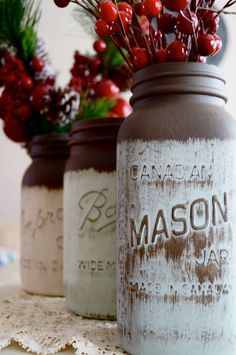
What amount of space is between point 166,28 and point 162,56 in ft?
0.09

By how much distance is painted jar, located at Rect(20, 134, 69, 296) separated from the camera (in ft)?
2.07

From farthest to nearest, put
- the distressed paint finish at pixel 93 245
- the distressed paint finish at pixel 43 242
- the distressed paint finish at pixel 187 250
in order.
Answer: the distressed paint finish at pixel 43 242
the distressed paint finish at pixel 93 245
the distressed paint finish at pixel 187 250

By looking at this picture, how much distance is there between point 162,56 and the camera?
16.1 inches

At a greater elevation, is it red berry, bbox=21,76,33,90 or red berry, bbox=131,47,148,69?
red berry, bbox=21,76,33,90

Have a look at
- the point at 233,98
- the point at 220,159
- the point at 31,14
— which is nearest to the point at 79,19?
the point at 31,14

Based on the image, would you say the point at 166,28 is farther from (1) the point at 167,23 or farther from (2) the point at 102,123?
(2) the point at 102,123

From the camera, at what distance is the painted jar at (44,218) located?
632 millimetres

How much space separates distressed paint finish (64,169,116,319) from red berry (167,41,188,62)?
6.3 inches

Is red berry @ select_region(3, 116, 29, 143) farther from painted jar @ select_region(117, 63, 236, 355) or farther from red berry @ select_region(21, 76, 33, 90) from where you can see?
painted jar @ select_region(117, 63, 236, 355)

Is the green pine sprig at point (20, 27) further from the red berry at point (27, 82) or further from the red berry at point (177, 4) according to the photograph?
the red berry at point (177, 4)

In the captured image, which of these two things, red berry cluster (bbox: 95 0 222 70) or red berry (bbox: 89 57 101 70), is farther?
red berry (bbox: 89 57 101 70)

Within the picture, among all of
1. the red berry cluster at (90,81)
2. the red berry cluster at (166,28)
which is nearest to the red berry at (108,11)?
the red berry cluster at (166,28)

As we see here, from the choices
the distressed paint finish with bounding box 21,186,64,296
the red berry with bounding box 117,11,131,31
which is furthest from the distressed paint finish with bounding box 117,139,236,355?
the distressed paint finish with bounding box 21,186,64,296

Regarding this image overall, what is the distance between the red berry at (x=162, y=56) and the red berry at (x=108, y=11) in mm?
50
